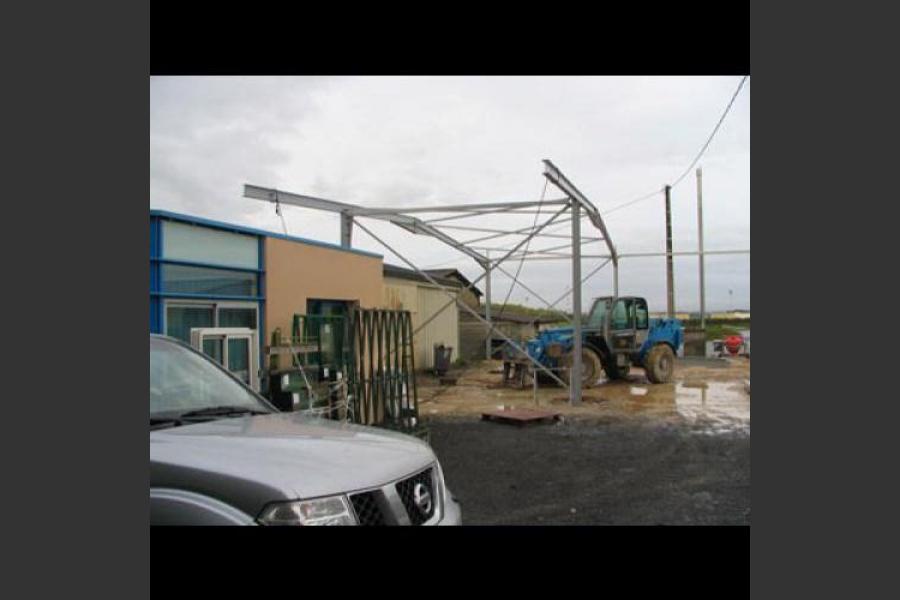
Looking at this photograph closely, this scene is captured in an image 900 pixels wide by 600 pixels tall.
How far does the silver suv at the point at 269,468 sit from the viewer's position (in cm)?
313

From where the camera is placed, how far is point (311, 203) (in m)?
13.2

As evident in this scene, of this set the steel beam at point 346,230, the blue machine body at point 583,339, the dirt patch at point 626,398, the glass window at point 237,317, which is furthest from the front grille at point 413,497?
the blue machine body at point 583,339

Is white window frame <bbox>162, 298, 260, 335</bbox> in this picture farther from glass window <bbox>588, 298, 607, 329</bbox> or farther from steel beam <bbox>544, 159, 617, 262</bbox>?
glass window <bbox>588, 298, 607, 329</bbox>

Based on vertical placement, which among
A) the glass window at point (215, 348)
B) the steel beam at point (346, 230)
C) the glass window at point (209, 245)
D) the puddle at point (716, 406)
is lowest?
the puddle at point (716, 406)

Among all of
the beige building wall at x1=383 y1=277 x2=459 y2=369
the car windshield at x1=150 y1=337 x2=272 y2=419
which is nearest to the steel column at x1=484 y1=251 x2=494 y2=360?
the beige building wall at x1=383 y1=277 x2=459 y2=369

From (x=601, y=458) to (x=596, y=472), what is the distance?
0.77m

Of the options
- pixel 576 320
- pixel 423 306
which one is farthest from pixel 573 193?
pixel 423 306

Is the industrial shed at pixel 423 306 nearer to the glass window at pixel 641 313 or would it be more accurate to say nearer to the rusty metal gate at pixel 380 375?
the glass window at pixel 641 313

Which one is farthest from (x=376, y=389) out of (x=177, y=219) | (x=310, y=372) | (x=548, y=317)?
(x=548, y=317)

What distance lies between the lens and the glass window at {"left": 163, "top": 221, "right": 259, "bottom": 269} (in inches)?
310

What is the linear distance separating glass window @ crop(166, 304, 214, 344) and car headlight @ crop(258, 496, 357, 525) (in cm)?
508

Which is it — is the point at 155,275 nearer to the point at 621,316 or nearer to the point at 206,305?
the point at 206,305

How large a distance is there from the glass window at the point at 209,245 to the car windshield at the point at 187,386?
3612 millimetres
